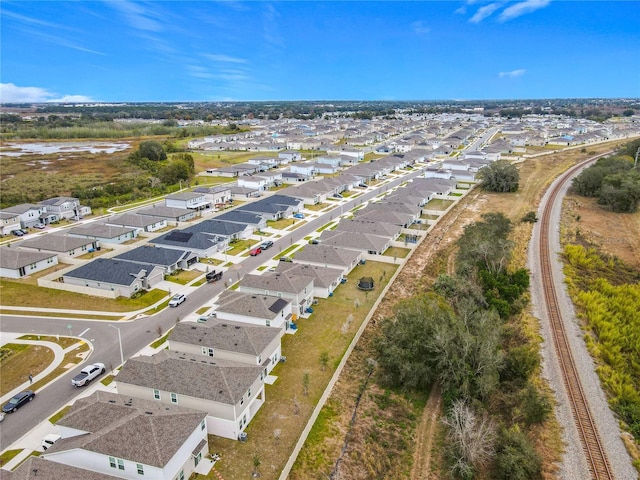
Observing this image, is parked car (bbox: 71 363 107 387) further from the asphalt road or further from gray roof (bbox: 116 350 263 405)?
gray roof (bbox: 116 350 263 405)

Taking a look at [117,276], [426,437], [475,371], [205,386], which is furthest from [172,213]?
[426,437]

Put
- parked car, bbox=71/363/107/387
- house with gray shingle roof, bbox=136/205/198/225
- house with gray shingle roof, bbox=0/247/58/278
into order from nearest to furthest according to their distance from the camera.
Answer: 1. parked car, bbox=71/363/107/387
2. house with gray shingle roof, bbox=0/247/58/278
3. house with gray shingle roof, bbox=136/205/198/225

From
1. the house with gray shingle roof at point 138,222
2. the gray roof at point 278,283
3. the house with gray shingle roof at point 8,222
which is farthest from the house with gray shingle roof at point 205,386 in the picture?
the house with gray shingle roof at point 8,222

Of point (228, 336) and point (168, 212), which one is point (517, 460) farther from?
point (168, 212)

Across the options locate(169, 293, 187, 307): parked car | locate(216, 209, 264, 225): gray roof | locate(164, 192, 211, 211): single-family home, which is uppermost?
locate(164, 192, 211, 211): single-family home

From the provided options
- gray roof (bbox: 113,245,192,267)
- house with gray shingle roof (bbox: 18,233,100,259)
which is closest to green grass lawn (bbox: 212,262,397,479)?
gray roof (bbox: 113,245,192,267)

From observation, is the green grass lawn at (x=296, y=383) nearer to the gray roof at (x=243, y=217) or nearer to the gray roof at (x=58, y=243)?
the gray roof at (x=243, y=217)

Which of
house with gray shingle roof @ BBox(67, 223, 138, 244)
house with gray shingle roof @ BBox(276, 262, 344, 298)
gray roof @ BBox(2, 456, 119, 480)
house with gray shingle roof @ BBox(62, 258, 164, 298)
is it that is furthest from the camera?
house with gray shingle roof @ BBox(67, 223, 138, 244)
